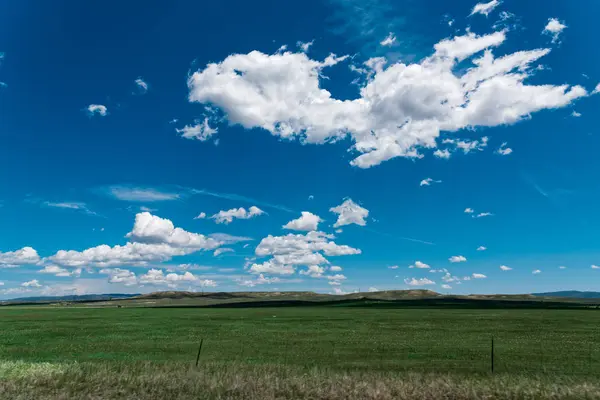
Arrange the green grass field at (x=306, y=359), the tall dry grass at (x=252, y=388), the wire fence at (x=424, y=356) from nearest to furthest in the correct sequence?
the tall dry grass at (x=252, y=388) < the green grass field at (x=306, y=359) < the wire fence at (x=424, y=356)

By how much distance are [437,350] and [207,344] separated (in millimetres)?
21977

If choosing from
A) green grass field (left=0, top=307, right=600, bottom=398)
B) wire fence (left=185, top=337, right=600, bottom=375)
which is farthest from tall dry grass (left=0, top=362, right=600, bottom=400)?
wire fence (left=185, top=337, right=600, bottom=375)

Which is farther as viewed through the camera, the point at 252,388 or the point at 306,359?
the point at 306,359

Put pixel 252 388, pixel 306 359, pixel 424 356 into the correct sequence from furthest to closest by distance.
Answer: pixel 424 356, pixel 306 359, pixel 252 388

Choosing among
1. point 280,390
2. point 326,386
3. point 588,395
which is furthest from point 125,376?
point 588,395

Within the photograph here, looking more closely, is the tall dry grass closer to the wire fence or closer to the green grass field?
the green grass field

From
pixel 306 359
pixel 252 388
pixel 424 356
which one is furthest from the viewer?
pixel 424 356

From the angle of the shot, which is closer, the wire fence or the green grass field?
the green grass field

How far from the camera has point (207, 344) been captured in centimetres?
4469

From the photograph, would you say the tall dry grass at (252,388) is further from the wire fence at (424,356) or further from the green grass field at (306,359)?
the wire fence at (424,356)

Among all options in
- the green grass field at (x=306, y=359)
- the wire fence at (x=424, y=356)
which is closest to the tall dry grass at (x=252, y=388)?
the green grass field at (x=306, y=359)

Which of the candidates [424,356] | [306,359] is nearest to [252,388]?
[306,359]

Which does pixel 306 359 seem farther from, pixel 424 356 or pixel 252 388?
pixel 252 388

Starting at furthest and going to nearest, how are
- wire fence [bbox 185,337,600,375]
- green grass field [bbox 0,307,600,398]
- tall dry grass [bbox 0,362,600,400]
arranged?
wire fence [bbox 185,337,600,375]
green grass field [bbox 0,307,600,398]
tall dry grass [bbox 0,362,600,400]
